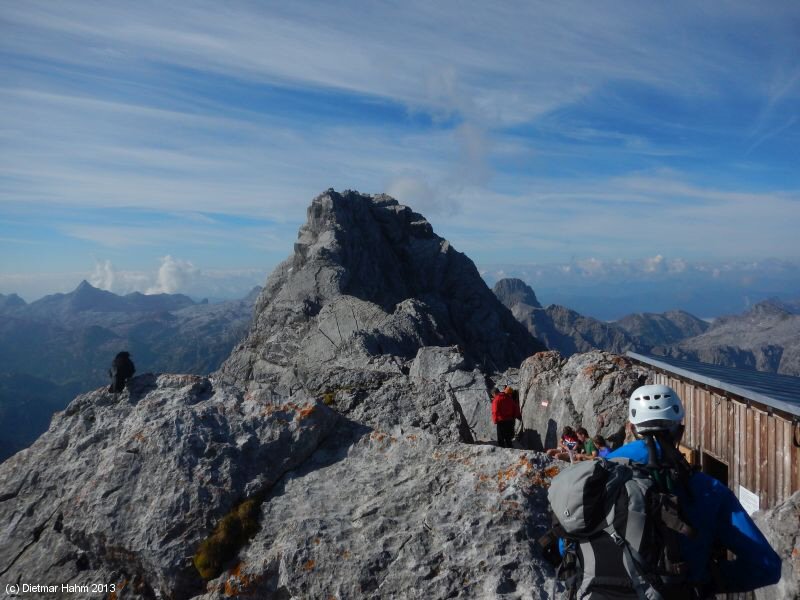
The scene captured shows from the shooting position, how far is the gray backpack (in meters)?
4.61

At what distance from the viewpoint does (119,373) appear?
11867mm

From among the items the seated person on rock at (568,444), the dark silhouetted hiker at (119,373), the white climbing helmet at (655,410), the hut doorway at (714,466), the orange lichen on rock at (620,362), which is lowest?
the hut doorway at (714,466)

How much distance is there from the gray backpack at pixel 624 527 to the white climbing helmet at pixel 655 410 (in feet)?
1.79

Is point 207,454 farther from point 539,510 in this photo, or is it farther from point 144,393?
point 539,510

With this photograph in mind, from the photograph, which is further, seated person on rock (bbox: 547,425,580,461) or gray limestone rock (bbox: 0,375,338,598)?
seated person on rock (bbox: 547,425,580,461)

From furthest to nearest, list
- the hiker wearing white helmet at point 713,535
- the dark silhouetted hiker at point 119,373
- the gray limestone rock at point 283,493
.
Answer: the dark silhouetted hiker at point 119,373, the gray limestone rock at point 283,493, the hiker wearing white helmet at point 713,535

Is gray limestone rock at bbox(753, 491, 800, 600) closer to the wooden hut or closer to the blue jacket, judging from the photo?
the wooden hut

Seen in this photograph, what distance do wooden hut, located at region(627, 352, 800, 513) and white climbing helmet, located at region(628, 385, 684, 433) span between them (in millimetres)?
4573

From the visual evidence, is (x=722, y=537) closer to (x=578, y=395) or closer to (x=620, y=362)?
(x=578, y=395)

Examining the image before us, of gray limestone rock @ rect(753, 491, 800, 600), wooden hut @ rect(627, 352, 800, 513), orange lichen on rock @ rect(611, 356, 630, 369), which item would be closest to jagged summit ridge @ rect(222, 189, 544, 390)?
orange lichen on rock @ rect(611, 356, 630, 369)

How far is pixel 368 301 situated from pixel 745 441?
5110 cm

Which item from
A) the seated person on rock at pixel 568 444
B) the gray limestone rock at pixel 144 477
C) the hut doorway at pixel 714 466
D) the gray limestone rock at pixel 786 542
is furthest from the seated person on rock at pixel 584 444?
the gray limestone rock at pixel 144 477

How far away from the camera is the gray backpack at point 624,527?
15.1 ft

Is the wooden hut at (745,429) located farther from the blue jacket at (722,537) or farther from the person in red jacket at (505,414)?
the person in red jacket at (505,414)
